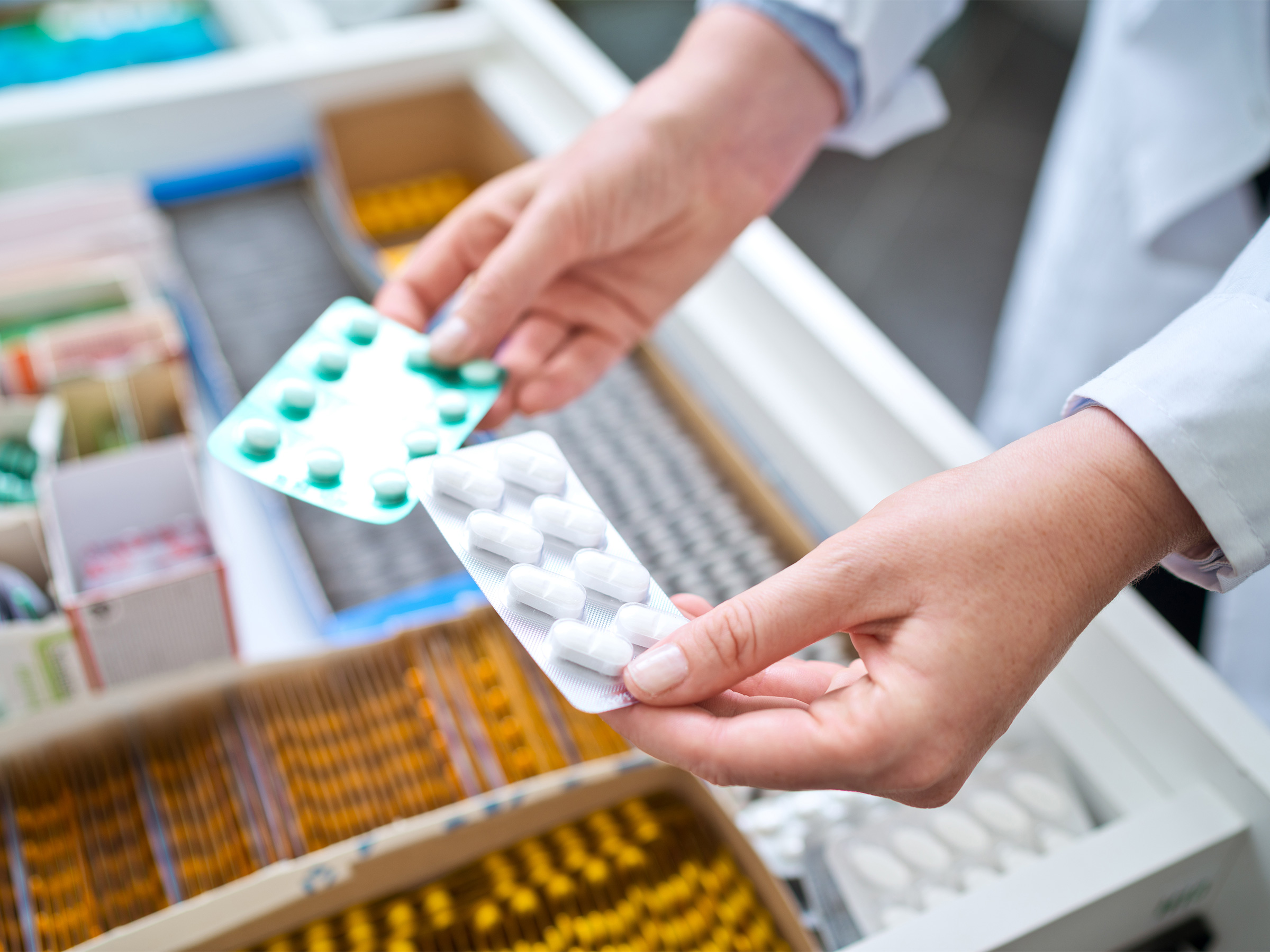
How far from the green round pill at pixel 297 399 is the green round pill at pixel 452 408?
10 centimetres

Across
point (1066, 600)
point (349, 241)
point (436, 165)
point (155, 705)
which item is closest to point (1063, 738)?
point (1066, 600)

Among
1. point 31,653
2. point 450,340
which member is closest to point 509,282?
point 450,340

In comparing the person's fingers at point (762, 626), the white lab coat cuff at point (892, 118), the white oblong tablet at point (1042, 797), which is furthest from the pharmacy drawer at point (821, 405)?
the person's fingers at point (762, 626)

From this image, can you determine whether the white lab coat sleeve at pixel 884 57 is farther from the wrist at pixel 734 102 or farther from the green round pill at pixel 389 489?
the green round pill at pixel 389 489

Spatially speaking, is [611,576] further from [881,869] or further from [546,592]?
[881,869]

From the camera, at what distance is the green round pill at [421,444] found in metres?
0.70

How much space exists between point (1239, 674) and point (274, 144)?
150cm

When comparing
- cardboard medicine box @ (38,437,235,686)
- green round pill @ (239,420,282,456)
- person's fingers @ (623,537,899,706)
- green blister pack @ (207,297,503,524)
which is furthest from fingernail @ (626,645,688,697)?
cardboard medicine box @ (38,437,235,686)

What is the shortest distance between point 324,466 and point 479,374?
0.17 m

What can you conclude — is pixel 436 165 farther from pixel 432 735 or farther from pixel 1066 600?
pixel 1066 600

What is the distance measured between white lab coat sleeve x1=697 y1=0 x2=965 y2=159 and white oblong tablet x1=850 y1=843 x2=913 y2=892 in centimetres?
75

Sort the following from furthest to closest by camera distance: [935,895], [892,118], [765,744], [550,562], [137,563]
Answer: [892,118]
[137,563]
[935,895]
[550,562]
[765,744]

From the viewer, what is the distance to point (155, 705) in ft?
2.64

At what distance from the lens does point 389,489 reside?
659 millimetres
